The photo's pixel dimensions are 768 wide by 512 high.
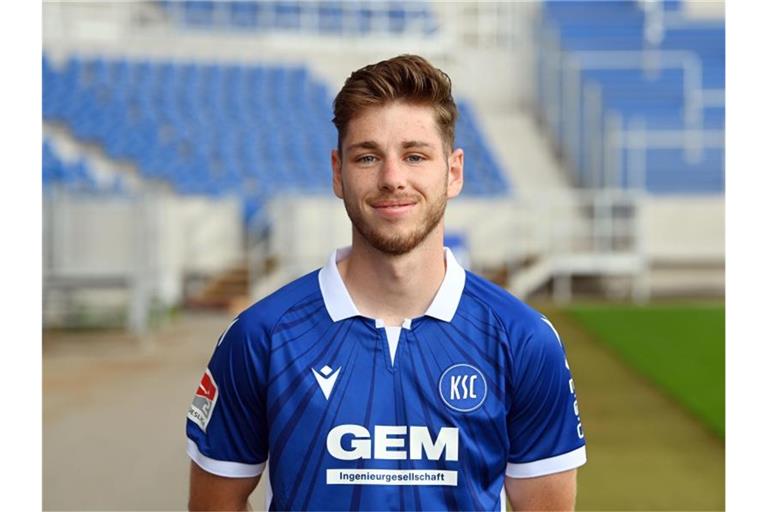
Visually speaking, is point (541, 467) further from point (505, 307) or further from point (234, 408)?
point (234, 408)

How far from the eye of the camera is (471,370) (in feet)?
8.25

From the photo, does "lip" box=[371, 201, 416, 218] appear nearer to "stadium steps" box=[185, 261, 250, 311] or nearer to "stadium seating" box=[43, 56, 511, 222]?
"stadium steps" box=[185, 261, 250, 311]

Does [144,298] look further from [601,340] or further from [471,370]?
[471,370]

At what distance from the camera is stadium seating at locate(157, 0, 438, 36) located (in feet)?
94.3

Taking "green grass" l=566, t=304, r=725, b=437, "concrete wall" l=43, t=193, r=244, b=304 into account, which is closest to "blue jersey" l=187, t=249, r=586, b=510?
"green grass" l=566, t=304, r=725, b=437

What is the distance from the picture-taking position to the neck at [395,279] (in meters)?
2.49

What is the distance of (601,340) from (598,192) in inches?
371

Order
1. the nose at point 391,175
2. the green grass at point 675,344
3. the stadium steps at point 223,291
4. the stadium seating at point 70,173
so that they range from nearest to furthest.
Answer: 1. the nose at point 391,175
2. the green grass at point 675,344
3. the stadium seating at point 70,173
4. the stadium steps at point 223,291

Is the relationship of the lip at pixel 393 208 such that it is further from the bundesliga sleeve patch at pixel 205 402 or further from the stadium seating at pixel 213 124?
the stadium seating at pixel 213 124

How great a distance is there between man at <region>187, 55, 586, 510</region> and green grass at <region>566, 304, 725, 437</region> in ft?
20.2

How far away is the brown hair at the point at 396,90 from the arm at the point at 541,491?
0.87m

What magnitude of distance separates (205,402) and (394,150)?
2.67 ft

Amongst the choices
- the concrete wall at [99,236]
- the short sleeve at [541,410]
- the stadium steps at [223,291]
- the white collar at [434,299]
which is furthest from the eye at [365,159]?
the stadium steps at [223,291]
